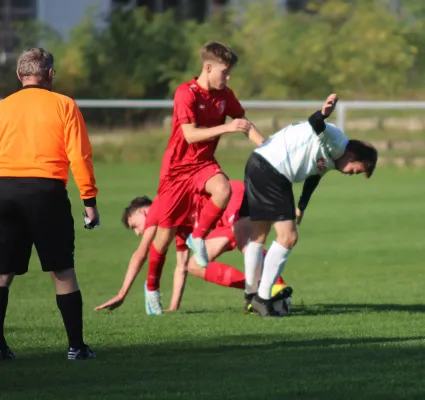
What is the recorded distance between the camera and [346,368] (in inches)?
266

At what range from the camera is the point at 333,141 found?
361 inches

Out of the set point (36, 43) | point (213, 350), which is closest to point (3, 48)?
point (36, 43)

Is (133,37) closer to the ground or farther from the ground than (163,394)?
closer to the ground

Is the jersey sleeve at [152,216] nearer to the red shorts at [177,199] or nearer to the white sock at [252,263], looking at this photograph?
the red shorts at [177,199]

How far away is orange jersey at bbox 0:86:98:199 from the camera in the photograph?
7.15 metres

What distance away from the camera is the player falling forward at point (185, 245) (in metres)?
10.3

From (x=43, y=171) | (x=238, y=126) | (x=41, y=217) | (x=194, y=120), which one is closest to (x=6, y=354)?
(x=41, y=217)

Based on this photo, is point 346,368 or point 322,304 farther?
point 322,304

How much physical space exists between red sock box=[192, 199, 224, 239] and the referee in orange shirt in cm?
240

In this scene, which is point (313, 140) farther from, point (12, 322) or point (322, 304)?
point (12, 322)

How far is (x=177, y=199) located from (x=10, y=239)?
283 centimetres

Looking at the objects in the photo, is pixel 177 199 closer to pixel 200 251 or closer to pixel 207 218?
pixel 207 218

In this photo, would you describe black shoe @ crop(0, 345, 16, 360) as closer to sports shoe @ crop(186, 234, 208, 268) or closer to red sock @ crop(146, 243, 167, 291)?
sports shoe @ crop(186, 234, 208, 268)

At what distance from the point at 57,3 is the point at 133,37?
6154mm
